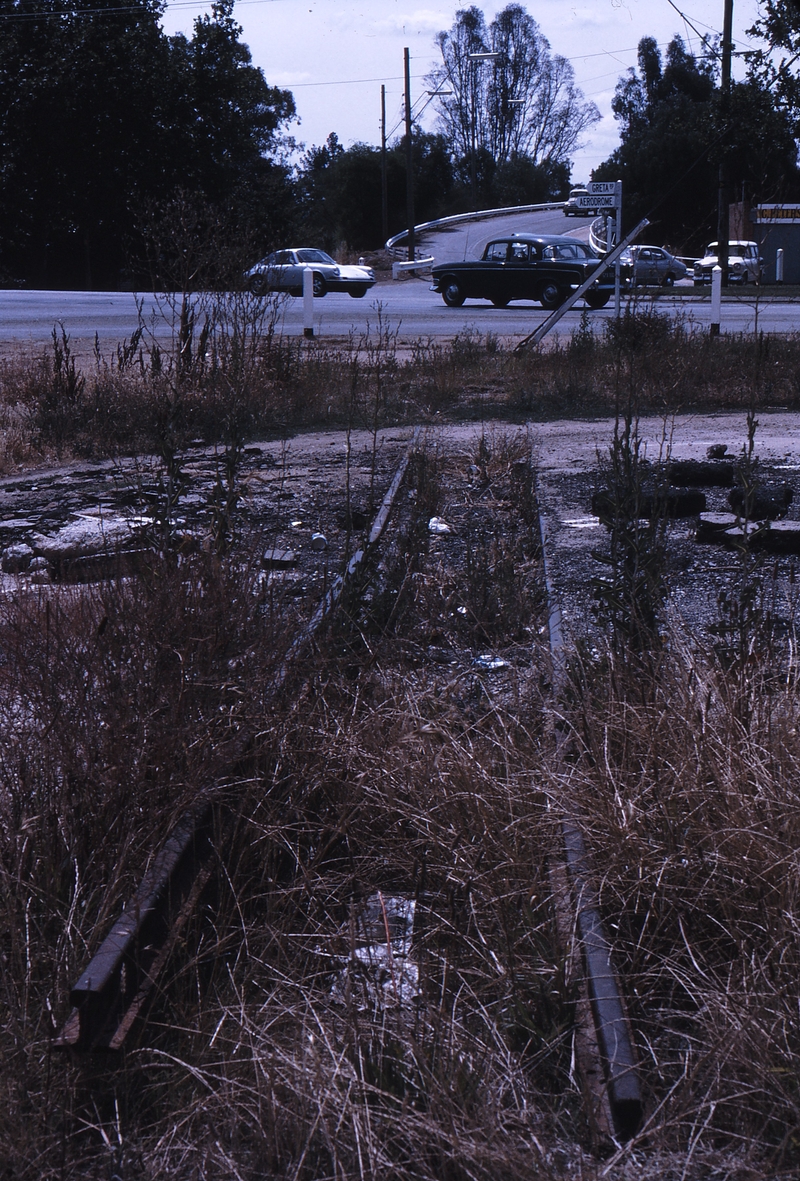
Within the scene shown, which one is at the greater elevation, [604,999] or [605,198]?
[605,198]

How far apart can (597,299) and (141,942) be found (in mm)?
27778

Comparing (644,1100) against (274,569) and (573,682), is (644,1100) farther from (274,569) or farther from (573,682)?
(274,569)

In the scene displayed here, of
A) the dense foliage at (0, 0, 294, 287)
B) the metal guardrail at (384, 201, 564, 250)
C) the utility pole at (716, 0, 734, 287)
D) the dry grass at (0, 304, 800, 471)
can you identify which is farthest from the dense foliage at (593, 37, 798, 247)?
the dense foliage at (0, 0, 294, 287)

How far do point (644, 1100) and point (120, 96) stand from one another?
44389 millimetres

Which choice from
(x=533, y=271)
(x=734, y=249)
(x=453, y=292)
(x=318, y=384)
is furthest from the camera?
(x=734, y=249)

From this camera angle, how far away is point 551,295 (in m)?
29.1

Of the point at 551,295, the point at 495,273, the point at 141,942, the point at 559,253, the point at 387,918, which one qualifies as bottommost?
the point at 387,918

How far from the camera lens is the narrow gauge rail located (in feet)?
7.34

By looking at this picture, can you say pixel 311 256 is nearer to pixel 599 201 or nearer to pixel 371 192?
pixel 599 201

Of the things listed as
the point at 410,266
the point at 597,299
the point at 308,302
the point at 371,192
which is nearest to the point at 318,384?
the point at 308,302

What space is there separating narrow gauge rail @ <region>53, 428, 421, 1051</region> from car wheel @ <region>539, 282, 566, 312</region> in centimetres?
2741

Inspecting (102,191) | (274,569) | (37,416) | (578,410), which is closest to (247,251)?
(37,416)

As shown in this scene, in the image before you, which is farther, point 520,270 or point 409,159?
point 409,159

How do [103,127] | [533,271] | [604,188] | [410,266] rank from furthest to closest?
[410,266] → [103,127] → [533,271] → [604,188]
